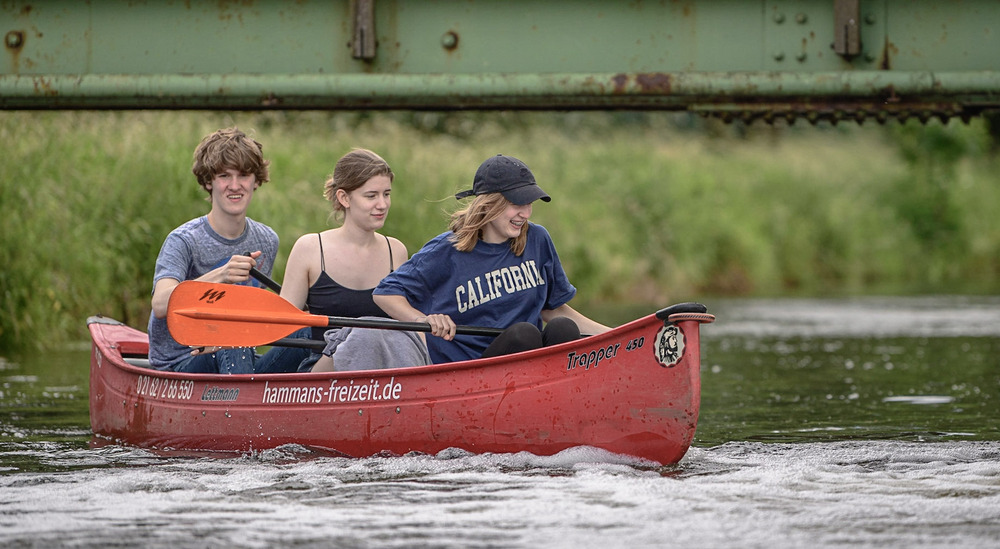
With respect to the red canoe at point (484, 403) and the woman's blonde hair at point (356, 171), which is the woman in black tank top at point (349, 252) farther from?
the red canoe at point (484, 403)

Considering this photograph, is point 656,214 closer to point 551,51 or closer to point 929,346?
point 929,346

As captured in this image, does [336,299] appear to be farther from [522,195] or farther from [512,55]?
[512,55]

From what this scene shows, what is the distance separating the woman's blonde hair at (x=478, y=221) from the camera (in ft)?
18.8

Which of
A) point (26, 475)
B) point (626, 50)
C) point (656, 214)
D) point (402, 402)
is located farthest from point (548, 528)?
point (656, 214)

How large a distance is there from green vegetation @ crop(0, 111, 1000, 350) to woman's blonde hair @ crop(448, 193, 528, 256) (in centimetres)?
67

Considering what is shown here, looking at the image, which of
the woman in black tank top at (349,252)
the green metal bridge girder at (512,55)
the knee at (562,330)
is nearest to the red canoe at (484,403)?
the knee at (562,330)

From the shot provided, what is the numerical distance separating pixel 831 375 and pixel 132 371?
4880mm

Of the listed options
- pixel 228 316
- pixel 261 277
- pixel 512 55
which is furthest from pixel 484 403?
pixel 512 55

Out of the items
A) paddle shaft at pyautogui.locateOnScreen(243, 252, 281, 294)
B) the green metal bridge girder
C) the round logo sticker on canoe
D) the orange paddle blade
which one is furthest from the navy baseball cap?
the green metal bridge girder

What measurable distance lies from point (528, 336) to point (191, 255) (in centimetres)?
161

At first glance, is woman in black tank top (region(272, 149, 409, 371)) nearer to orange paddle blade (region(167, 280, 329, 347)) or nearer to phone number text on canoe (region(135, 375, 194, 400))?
orange paddle blade (region(167, 280, 329, 347))

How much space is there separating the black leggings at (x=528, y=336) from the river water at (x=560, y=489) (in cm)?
40

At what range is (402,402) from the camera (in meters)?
5.70

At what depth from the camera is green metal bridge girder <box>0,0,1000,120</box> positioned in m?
7.02
